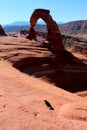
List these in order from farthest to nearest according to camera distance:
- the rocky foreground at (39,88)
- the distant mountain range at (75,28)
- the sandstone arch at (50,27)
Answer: the distant mountain range at (75,28), the sandstone arch at (50,27), the rocky foreground at (39,88)

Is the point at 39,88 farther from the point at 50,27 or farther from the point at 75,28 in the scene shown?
the point at 75,28

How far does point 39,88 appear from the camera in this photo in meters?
15.8

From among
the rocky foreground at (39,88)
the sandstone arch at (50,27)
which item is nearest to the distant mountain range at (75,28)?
the sandstone arch at (50,27)

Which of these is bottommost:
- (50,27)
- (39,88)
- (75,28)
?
(75,28)

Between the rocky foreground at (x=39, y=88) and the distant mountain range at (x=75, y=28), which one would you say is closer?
the rocky foreground at (x=39, y=88)

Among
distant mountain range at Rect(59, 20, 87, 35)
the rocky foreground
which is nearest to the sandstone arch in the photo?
the rocky foreground

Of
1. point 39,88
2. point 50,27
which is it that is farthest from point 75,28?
point 39,88

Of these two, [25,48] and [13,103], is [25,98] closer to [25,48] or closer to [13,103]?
[13,103]

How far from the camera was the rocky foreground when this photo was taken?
8305mm

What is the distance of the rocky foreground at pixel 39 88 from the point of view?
830 cm

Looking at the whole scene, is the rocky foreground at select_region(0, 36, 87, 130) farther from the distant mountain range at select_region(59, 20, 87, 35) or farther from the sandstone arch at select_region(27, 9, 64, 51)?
the distant mountain range at select_region(59, 20, 87, 35)

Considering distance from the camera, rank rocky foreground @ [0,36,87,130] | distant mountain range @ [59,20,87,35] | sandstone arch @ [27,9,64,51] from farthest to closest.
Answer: distant mountain range @ [59,20,87,35] → sandstone arch @ [27,9,64,51] → rocky foreground @ [0,36,87,130]

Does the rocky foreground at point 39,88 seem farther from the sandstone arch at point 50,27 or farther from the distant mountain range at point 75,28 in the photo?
the distant mountain range at point 75,28

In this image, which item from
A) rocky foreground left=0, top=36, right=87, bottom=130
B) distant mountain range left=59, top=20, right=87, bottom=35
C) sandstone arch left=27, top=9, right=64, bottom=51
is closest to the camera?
rocky foreground left=0, top=36, right=87, bottom=130
